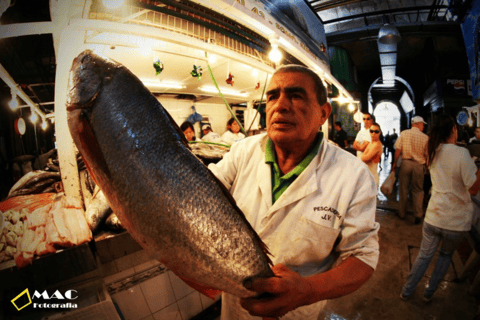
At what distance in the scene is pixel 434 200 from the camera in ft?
9.71

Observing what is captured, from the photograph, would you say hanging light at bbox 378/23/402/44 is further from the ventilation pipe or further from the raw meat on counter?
the raw meat on counter

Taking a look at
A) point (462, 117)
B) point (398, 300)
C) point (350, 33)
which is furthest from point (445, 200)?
point (350, 33)

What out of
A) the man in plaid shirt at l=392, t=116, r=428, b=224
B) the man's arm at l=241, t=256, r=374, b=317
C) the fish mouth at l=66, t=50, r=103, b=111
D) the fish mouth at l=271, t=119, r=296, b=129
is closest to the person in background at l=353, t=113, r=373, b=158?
the man in plaid shirt at l=392, t=116, r=428, b=224

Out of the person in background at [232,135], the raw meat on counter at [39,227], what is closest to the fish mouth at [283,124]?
the raw meat on counter at [39,227]

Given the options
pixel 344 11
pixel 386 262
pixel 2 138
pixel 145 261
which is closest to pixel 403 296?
pixel 386 262

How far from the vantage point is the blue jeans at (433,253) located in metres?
2.79

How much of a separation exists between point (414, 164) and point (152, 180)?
271 inches

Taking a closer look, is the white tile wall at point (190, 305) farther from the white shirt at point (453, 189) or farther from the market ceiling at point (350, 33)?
the white shirt at point (453, 189)

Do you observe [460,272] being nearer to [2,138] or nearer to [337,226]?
[337,226]

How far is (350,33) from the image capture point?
12.1 meters

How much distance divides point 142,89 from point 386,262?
16.0 ft

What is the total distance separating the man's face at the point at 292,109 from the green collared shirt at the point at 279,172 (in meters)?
0.11

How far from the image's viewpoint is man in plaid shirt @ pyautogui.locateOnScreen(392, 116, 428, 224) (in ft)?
17.6

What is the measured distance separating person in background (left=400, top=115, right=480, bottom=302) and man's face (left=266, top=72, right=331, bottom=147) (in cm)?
274
